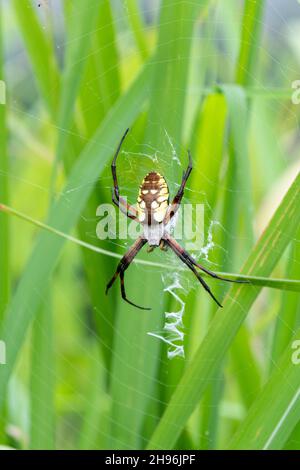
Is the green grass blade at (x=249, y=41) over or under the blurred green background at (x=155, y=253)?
over

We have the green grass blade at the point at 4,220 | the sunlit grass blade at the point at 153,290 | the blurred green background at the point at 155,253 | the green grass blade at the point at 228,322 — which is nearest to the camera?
the green grass blade at the point at 228,322

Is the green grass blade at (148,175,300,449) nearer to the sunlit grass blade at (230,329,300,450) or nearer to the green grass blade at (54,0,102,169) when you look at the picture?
the sunlit grass blade at (230,329,300,450)

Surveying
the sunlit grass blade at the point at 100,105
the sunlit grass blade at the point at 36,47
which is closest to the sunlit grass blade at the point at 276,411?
the sunlit grass blade at the point at 100,105

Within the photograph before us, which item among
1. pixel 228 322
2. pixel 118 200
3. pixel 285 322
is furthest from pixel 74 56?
pixel 285 322

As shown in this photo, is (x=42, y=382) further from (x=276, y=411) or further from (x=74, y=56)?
(x=74, y=56)

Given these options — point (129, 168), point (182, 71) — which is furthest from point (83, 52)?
point (129, 168)

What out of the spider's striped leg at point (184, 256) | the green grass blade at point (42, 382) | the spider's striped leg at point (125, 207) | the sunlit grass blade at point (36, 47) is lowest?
the green grass blade at point (42, 382)

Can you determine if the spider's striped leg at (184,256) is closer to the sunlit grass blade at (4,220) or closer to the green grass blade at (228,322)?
the green grass blade at (228,322)

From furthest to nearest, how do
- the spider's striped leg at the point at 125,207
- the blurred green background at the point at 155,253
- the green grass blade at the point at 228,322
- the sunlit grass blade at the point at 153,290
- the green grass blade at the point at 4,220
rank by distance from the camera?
the spider's striped leg at the point at 125,207, the green grass blade at the point at 4,220, the sunlit grass blade at the point at 153,290, the blurred green background at the point at 155,253, the green grass blade at the point at 228,322
